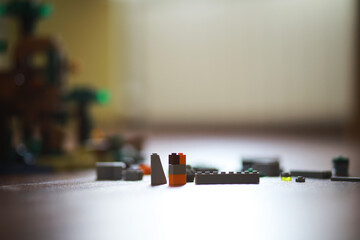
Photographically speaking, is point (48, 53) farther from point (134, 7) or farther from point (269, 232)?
point (134, 7)

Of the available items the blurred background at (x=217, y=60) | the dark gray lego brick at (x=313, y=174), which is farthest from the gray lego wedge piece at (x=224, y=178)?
the blurred background at (x=217, y=60)

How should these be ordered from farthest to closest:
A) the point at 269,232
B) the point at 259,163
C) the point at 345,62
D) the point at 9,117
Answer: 1. the point at 345,62
2. the point at 9,117
3. the point at 259,163
4. the point at 269,232

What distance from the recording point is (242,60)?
387 cm

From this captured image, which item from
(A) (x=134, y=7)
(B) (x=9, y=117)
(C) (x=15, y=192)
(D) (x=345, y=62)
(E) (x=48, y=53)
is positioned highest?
(A) (x=134, y=7)

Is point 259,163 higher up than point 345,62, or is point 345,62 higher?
point 345,62

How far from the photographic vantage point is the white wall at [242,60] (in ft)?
11.8

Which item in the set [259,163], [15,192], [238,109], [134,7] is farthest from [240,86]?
[15,192]

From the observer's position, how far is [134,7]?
4.19 metres

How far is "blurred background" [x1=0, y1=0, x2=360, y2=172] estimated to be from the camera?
3586mm

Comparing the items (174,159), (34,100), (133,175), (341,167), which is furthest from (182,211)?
(34,100)

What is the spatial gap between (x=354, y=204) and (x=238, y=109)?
131 inches

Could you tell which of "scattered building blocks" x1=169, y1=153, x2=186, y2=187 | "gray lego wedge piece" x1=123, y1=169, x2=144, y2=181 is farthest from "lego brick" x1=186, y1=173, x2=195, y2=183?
"gray lego wedge piece" x1=123, y1=169, x2=144, y2=181

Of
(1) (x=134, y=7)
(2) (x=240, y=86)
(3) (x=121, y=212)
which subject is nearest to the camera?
(3) (x=121, y=212)

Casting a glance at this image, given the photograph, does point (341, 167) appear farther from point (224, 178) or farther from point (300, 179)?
point (224, 178)
